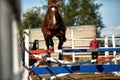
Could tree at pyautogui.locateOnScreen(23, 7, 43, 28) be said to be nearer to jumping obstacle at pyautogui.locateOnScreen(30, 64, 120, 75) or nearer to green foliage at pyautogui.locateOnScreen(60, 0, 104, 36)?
green foliage at pyautogui.locateOnScreen(60, 0, 104, 36)

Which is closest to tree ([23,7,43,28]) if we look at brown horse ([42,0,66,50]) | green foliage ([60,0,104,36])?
green foliage ([60,0,104,36])

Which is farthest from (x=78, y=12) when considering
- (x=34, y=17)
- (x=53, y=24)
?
(x=53, y=24)

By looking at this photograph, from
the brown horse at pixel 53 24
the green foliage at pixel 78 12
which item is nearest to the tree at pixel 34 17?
the green foliage at pixel 78 12

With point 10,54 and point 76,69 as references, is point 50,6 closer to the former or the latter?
point 76,69

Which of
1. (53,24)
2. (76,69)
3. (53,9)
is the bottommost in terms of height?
(76,69)

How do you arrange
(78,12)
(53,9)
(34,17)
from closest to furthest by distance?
(53,9)
(78,12)
(34,17)

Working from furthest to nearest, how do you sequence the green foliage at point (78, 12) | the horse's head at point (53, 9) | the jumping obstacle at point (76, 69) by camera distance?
the green foliage at point (78, 12) → the horse's head at point (53, 9) → the jumping obstacle at point (76, 69)

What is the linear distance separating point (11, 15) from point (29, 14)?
197 feet

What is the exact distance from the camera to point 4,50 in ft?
1.56

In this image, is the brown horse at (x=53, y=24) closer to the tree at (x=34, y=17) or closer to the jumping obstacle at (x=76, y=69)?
the jumping obstacle at (x=76, y=69)

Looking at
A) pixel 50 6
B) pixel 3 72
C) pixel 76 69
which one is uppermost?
pixel 50 6

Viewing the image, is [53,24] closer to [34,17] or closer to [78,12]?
[78,12]

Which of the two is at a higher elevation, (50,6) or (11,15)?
(50,6)

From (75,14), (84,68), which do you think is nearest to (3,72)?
(84,68)
